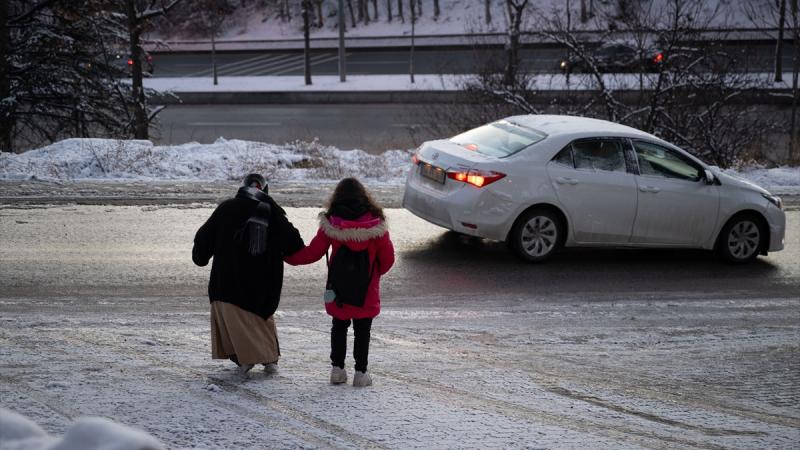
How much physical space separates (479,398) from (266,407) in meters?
1.35

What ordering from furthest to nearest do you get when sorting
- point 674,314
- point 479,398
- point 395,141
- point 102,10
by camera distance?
point 395,141
point 102,10
point 674,314
point 479,398

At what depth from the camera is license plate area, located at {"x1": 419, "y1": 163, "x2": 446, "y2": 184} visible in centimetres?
979

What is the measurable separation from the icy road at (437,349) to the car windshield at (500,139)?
3.69ft

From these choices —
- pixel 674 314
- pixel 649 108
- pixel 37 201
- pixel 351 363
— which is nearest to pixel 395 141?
pixel 649 108

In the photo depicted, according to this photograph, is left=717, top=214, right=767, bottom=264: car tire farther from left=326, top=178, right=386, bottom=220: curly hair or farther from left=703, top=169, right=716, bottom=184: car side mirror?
left=326, top=178, right=386, bottom=220: curly hair

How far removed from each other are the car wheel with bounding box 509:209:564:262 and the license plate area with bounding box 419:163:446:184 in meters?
0.92

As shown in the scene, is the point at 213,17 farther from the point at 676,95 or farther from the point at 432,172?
the point at 432,172

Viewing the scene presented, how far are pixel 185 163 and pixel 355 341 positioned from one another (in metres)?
9.02

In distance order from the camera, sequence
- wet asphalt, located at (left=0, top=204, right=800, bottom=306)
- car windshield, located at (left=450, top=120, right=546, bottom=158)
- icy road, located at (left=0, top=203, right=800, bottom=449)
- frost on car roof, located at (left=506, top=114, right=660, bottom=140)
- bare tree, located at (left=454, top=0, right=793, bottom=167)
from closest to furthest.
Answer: icy road, located at (left=0, top=203, right=800, bottom=449) → wet asphalt, located at (left=0, top=204, right=800, bottom=306) → car windshield, located at (left=450, top=120, right=546, bottom=158) → frost on car roof, located at (left=506, top=114, right=660, bottom=140) → bare tree, located at (left=454, top=0, right=793, bottom=167)

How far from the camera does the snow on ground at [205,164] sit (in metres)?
13.7

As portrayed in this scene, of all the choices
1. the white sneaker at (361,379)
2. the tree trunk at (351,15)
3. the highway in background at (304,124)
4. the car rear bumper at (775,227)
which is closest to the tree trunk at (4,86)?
the highway in background at (304,124)

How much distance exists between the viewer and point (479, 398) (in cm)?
592

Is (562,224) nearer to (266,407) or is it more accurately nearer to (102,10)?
(266,407)

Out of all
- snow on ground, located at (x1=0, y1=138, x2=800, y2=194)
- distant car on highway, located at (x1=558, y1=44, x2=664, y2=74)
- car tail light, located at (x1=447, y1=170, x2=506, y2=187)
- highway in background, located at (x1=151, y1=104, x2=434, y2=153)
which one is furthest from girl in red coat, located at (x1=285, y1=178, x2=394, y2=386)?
highway in background, located at (x1=151, y1=104, x2=434, y2=153)
